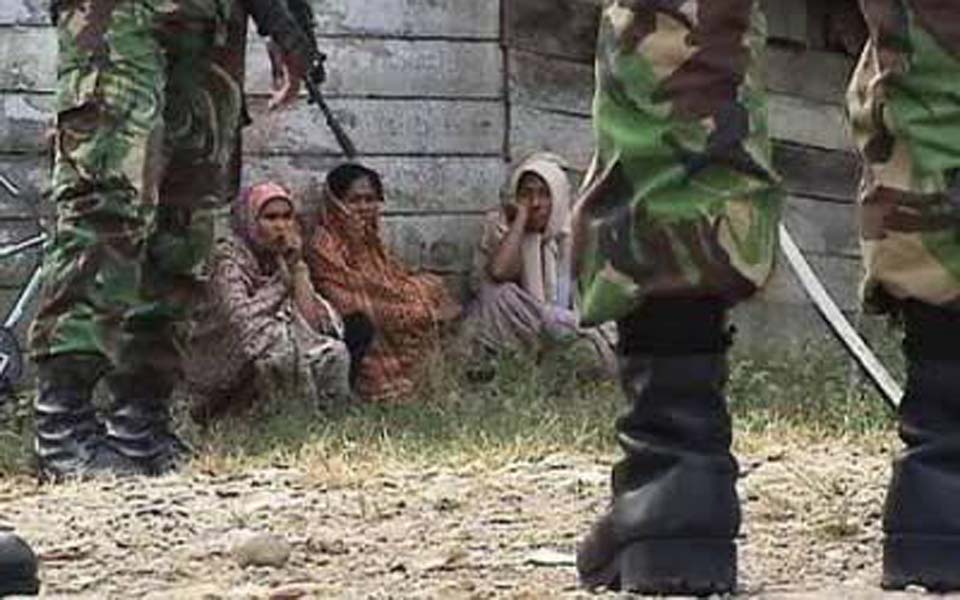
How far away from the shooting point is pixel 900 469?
7.52ft

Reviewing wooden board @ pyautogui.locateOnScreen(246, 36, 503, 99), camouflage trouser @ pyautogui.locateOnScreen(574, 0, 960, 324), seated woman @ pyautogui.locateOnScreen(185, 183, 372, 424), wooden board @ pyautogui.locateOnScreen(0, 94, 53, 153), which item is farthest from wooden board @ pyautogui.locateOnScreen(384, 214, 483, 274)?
camouflage trouser @ pyautogui.locateOnScreen(574, 0, 960, 324)

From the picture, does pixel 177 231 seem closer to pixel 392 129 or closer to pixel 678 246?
pixel 678 246

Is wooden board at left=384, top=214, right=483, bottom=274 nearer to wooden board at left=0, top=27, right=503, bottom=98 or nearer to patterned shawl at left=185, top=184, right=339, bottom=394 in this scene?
wooden board at left=0, top=27, right=503, bottom=98

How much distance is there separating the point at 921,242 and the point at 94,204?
2.11 meters

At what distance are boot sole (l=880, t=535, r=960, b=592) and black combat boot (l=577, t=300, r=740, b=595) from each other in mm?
146

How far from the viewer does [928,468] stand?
2275mm

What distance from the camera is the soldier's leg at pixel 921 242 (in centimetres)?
225

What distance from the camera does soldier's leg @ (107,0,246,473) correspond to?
169 inches

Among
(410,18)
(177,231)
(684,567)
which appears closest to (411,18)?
(410,18)

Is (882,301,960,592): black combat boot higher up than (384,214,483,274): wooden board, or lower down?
lower down

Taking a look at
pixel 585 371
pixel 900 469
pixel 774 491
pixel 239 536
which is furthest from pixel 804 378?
pixel 900 469

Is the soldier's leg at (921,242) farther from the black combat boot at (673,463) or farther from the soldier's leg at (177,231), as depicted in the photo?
the soldier's leg at (177,231)

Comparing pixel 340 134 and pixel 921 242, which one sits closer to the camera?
pixel 921 242

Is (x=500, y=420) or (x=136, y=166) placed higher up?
(x=136, y=166)
